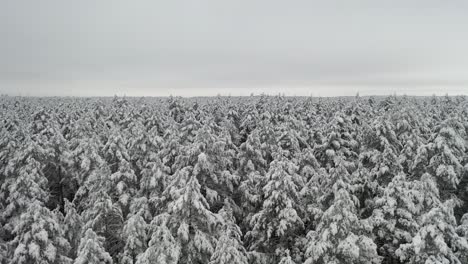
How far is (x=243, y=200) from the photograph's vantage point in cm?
2664

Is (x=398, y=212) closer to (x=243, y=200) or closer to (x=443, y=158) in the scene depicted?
(x=443, y=158)

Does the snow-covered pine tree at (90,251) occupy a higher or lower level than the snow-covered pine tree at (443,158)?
lower

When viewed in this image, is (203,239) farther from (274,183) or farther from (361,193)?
(361,193)

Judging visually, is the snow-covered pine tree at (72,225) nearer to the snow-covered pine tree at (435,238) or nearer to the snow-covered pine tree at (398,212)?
the snow-covered pine tree at (398,212)

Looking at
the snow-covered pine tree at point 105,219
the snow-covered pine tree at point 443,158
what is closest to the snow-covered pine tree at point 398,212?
the snow-covered pine tree at point 443,158

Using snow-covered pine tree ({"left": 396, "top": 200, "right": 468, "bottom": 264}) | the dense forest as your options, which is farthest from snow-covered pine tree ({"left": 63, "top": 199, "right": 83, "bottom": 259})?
snow-covered pine tree ({"left": 396, "top": 200, "right": 468, "bottom": 264})

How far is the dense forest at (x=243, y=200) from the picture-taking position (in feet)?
→ 57.8

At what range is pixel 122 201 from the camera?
23.3 m

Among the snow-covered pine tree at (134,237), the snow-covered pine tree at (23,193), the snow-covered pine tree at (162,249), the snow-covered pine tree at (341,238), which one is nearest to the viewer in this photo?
the snow-covered pine tree at (162,249)

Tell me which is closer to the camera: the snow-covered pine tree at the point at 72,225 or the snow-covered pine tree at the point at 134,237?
the snow-covered pine tree at the point at 134,237

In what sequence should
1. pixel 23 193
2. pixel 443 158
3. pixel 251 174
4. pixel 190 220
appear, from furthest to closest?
1. pixel 251 174
2. pixel 443 158
3. pixel 23 193
4. pixel 190 220

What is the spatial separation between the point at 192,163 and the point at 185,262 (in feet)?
→ 23.3

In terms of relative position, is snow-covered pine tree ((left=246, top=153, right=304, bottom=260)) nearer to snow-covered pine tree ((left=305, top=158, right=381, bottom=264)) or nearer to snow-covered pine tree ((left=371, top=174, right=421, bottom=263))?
snow-covered pine tree ((left=305, top=158, right=381, bottom=264))

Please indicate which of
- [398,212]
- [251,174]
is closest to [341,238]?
[398,212]
